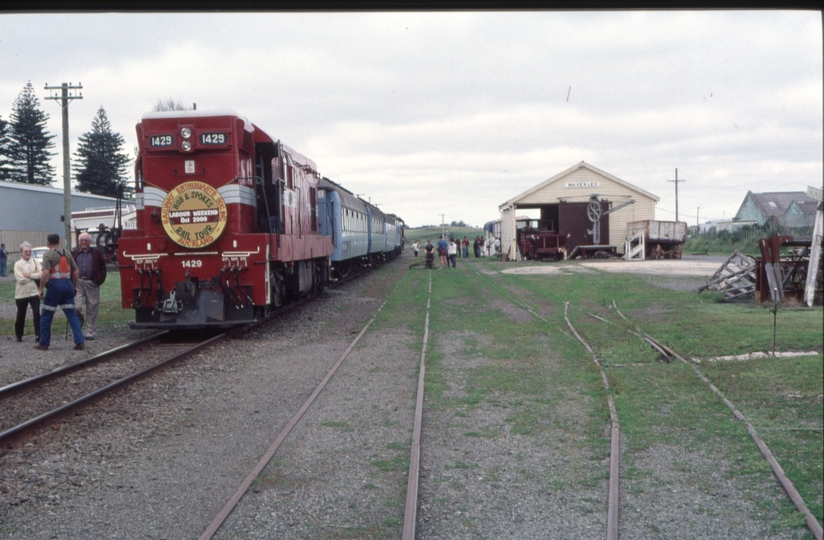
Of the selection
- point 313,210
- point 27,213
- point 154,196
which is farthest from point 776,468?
point 27,213

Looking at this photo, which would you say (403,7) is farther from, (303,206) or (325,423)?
(303,206)

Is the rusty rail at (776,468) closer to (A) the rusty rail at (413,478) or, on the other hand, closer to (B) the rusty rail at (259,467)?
(A) the rusty rail at (413,478)

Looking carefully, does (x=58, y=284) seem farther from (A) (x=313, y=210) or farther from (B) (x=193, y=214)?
(A) (x=313, y=210)

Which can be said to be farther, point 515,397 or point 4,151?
point 4,151

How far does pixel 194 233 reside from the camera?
1183 cm

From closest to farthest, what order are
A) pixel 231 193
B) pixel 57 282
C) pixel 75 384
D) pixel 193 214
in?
pixel 75 384
pixel 57 282
pixel 193 214
pixel 231 193

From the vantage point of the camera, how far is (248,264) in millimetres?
11781

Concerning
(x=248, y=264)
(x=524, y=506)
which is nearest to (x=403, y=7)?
(x=524, y=506)

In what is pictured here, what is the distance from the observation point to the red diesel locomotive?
11773 mm

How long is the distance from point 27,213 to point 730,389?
38.2 m

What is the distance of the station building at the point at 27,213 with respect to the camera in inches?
1383

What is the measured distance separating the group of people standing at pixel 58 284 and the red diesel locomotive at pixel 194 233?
0.75 metres

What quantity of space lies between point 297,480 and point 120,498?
1.24 meters

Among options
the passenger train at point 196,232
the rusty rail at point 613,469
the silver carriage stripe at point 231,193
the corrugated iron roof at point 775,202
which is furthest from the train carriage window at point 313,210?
the corrugated iron roof at point 775,202
